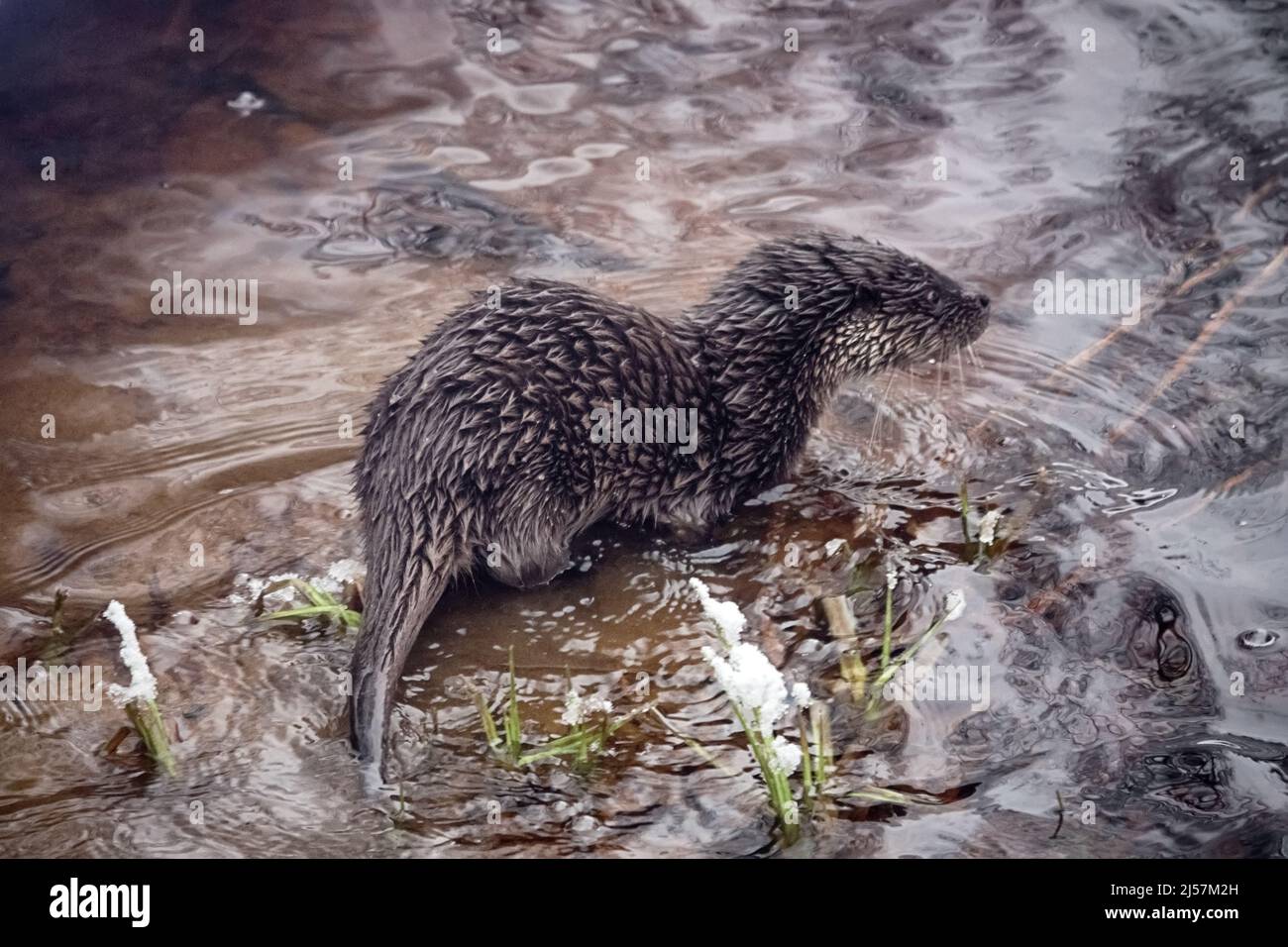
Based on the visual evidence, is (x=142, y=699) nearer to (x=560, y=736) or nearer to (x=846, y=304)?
(x=560, y=736)

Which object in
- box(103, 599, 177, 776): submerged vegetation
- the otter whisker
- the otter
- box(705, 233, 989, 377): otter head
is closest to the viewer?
box(103, 599, 177, 776): submerged vegetation

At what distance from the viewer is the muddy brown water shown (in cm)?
194

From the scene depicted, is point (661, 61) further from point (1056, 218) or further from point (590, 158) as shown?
point (1056, 218)

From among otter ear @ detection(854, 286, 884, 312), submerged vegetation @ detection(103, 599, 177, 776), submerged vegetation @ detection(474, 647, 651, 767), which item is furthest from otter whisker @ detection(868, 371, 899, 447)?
submerged vegetation @ detection(103, 599, 177, 776)

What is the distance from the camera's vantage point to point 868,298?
285 cm

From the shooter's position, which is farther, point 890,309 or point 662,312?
point 662,312

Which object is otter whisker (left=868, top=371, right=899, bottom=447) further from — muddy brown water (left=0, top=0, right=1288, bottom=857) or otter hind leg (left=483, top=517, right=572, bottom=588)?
otter hind leg (left=483, top=517, right=572, bottom=588)

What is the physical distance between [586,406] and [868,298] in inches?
30.2

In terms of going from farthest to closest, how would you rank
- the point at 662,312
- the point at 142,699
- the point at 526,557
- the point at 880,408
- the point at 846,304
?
the point at 662,312
the point at 880,408
the point at 846,304
the point at 526,557
the point at 142,699

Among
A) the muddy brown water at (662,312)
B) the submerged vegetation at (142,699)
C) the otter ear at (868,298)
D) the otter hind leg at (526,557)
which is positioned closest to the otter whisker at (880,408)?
the muddy brown water at (662,312)

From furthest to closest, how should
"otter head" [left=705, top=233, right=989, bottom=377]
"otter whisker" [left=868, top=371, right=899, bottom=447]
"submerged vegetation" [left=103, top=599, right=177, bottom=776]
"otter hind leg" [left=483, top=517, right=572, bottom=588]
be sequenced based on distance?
"otter whisker" [left=868, top=371, right=899, bottom=447], "otter head" [left=705, top=233, right=989, bottom=377], "otter hind leg" [left=483, top=517, right=572, bottom=588], "submerged vegetation" [left=103, top=599, right=177, bottom=776]

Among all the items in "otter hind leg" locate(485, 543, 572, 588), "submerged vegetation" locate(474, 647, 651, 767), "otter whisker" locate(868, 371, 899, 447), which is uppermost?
"otter whisker" locate(868, 371, 899, 447)

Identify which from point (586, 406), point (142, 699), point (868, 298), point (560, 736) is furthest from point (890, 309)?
point (142, 699)

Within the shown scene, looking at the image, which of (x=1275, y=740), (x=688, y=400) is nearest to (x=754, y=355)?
(x=688, y=400)
